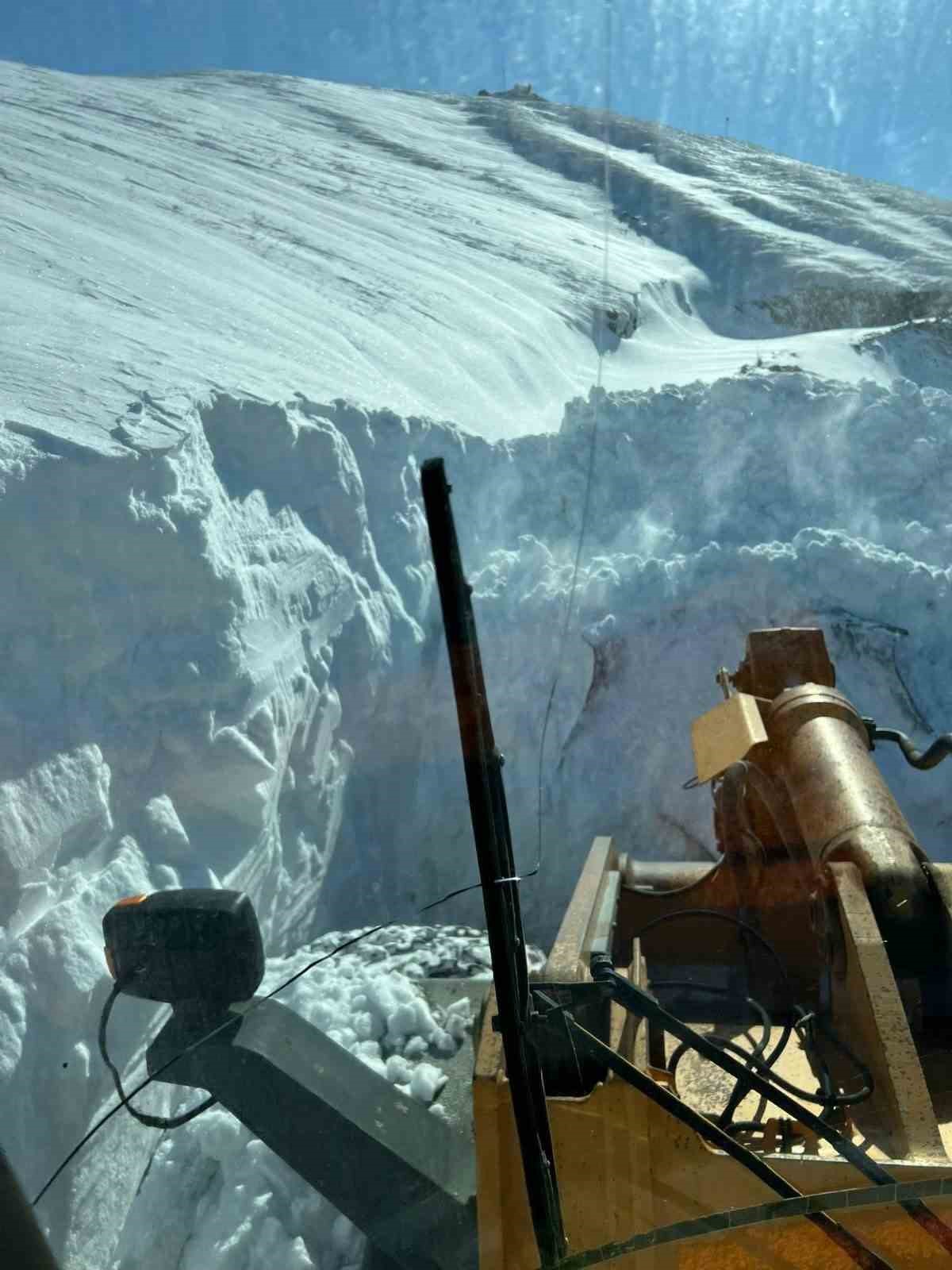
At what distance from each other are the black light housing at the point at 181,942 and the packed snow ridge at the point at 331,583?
43.8 inches

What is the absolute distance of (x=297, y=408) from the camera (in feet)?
22.3

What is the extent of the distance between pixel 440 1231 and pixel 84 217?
981 centimetres

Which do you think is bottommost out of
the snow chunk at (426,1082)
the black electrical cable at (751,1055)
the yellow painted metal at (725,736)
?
the snow chunk at (426,1082)

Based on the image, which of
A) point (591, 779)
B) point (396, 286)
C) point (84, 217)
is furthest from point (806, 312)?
point (591, 779)

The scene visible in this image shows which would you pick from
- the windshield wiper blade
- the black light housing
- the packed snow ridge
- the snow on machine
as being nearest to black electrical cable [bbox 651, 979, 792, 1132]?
the snow on machine

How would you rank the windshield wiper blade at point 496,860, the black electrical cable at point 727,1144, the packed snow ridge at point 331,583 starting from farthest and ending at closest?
the packed snow ridge at point 331,583 < the black electrical cable at point 727,1144 < the windshield wiper blade at point 496,860

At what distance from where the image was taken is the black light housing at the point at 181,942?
227 cm

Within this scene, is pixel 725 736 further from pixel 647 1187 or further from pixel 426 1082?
pixel 647 1187

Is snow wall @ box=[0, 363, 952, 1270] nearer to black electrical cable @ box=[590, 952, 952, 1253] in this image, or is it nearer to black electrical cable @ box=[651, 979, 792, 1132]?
black electrical cable @ box=[651, 979, 792, 1132]

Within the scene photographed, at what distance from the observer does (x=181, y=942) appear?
230 centimetres

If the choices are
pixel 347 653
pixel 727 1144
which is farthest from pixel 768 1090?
pixel 347 653

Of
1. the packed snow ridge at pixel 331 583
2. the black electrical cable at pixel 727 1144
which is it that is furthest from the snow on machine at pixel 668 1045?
the packed snow ridge at pixel 331 583

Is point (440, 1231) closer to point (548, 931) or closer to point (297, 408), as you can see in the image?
point (548, 931)

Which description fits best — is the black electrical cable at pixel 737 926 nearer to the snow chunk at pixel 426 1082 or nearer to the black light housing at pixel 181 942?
the snow chunk at pixel 426 1082
